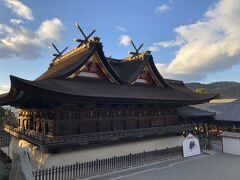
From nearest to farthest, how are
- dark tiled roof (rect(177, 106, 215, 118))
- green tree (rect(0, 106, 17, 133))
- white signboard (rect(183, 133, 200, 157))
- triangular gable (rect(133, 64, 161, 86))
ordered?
white signboard (rect(183, 133, 200, 157)) < green tree (rect(0, 106, 17, 133)) < triangular gable (rect(133, 64, 161, 86)) < dark tiled roof (rect(177, 106, 215, 118))

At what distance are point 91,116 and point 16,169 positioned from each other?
771 centimetres

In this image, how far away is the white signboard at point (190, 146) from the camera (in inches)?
782

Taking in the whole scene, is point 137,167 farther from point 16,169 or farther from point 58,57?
point 58,57

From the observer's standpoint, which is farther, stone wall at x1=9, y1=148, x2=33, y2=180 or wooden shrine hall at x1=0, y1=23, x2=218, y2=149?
wooden shrine hall at x1=0, y1=23, x2=218, y2=149

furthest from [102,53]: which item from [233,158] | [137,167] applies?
[233,158]

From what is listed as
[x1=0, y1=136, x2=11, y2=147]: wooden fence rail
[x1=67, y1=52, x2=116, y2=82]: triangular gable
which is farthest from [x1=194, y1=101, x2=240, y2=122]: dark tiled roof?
[x1=0, y1=136, x2=11, y2=147]: wooden fence rail

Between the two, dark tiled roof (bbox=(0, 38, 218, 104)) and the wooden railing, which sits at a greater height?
dark tiled roof (bbox=(0, 38, 218, 104))

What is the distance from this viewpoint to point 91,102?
14.7 metres

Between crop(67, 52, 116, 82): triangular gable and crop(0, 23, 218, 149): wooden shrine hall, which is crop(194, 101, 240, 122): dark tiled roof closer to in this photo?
crop(0, 23, 218, 149): wooden shrine hall

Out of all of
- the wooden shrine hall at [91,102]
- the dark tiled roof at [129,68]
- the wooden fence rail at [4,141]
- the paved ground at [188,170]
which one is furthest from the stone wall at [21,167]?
the wooden fence rail at [4,141]

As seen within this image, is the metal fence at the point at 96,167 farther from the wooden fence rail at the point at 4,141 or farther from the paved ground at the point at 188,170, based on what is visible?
the wooden fence rail at the point at 4,141

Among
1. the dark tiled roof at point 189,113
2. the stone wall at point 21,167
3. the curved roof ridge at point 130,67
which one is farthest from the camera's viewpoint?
the dark tiled roof at point 189,113

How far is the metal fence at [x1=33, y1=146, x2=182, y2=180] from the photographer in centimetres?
1249

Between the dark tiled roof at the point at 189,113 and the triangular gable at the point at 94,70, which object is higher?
the triangular gable at the point at 94,70
